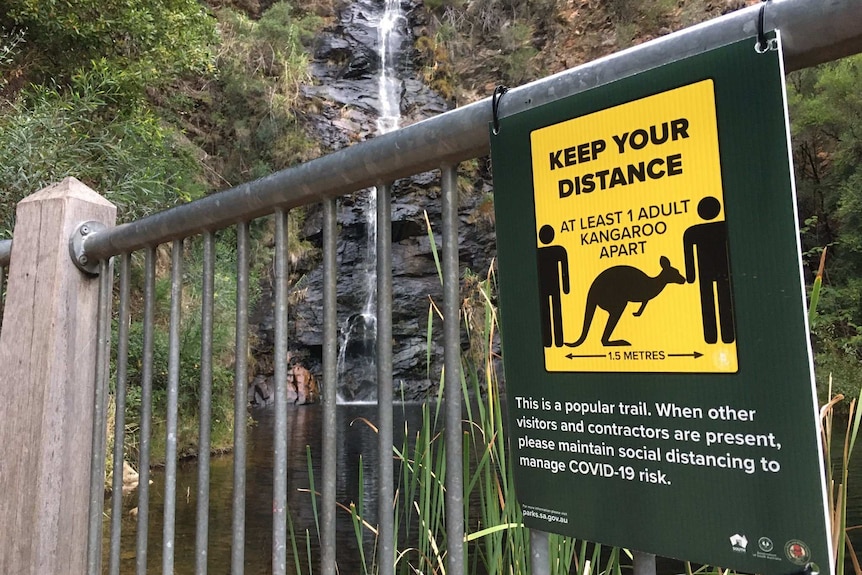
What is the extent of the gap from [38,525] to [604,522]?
1.25 meters

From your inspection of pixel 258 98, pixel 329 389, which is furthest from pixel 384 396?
pixel 258 98

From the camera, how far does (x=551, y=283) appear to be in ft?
2.33

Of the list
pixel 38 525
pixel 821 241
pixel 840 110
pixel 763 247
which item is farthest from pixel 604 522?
pixel 821 241

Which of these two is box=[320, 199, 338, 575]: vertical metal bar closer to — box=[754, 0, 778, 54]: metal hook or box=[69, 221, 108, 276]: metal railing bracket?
box=[754, 0, 778, 54]: metal hook

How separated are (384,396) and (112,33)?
754 centimetres

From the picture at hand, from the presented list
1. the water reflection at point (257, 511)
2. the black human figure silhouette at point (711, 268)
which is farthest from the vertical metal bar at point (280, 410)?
the water reflection at point (257, 511)

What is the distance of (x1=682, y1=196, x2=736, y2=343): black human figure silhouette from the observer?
586 millimetres

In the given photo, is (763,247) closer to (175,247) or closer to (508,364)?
(508,364)

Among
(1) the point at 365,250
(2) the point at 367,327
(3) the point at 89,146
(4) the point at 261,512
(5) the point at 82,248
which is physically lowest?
(4) the point at 261,512

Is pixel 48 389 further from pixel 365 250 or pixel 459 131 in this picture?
pixel 365 250

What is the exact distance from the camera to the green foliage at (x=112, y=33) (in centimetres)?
677

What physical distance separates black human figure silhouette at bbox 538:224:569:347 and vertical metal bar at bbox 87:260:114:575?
108 centimetres

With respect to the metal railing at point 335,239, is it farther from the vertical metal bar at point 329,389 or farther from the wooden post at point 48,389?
the wooden post at point 48,389

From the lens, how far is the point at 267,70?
46.2 ft
